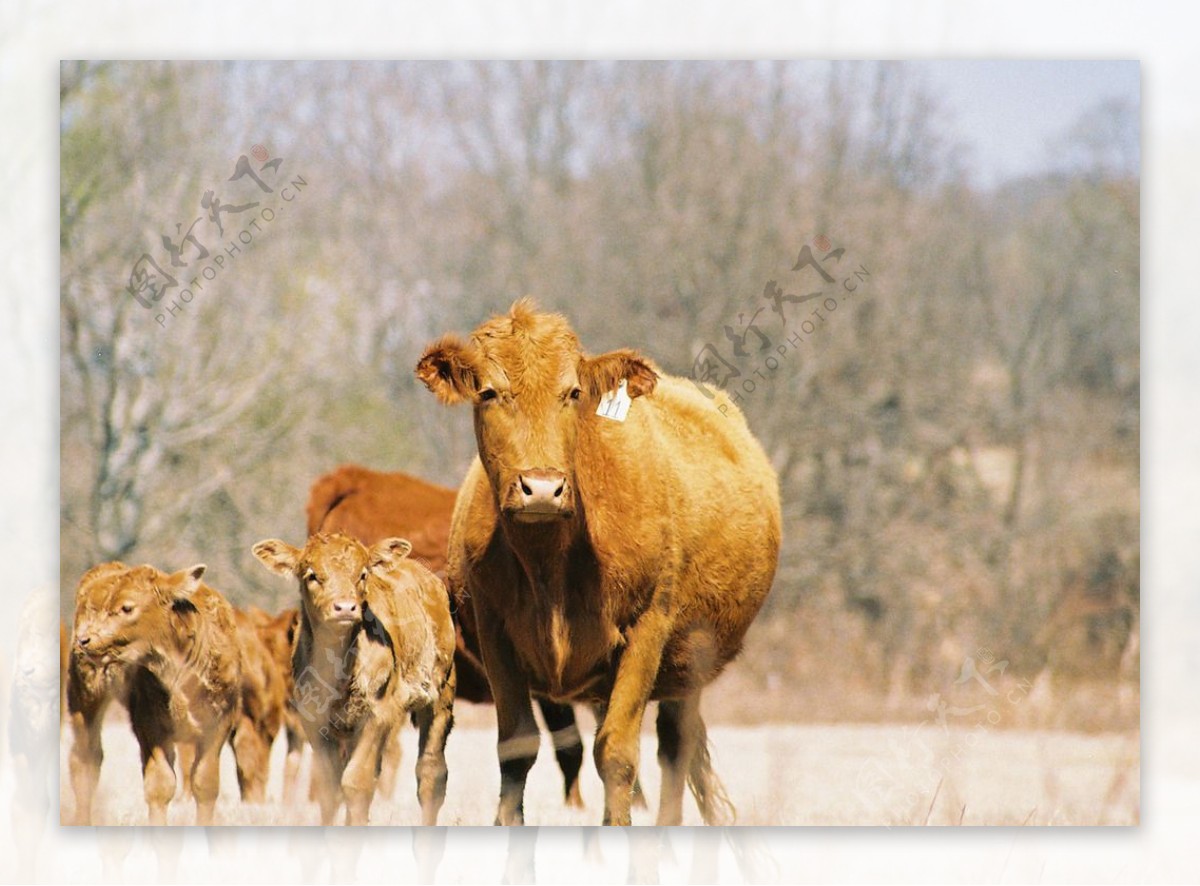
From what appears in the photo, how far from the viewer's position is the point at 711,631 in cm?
730

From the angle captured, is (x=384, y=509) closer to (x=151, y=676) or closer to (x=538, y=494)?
(x=151, y=676)

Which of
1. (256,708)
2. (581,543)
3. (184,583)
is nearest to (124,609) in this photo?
(184,583)

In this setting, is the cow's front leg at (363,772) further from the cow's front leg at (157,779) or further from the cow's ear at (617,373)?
the cow's ear at (617,373)

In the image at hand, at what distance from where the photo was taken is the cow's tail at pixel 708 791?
775 cm

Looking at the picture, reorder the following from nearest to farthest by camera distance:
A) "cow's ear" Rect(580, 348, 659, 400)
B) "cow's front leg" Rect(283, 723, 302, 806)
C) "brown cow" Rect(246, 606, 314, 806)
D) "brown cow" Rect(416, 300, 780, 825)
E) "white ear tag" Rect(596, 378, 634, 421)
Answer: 1. "brown cow" Rect(416, 300, 780, 825)
2. "cow's ear" Rect(580, 348, 659, 400)
3. "white ear tag" Rect(596, 378, 634, 421)
4. "cow's front leg" Rect(283, 723, 302, 806)
5. "brown cow" Rect(246, 606, 314, 806)

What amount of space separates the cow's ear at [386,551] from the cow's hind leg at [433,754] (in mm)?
645

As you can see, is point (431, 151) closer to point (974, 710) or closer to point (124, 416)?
point (124, 416)

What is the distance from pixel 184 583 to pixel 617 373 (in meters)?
2.09

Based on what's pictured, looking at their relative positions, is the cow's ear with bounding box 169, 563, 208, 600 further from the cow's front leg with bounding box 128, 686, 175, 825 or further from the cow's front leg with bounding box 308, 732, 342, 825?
the cow's front leg with bounding box 308, 732, 342, 825

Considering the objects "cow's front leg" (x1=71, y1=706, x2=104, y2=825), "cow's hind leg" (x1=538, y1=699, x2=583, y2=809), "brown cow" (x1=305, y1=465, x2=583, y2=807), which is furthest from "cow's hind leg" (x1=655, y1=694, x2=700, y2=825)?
"cow's front leg" (x1=71, y1=706, x2=104, y2=825)

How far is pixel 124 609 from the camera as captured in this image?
7016 mm

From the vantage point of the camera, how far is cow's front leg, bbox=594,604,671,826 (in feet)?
21.4

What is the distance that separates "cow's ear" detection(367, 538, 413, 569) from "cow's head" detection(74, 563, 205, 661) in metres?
0.72

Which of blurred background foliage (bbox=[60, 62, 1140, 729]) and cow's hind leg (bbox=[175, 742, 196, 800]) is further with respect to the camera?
blurred background foliage (bbox=[60, 62, 1140, 729])
